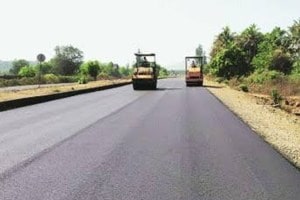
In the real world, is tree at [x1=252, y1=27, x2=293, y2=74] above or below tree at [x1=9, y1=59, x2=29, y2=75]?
above

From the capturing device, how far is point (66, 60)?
15925 cm

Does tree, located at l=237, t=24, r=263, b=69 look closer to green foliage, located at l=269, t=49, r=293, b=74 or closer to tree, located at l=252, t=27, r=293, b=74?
tree, located at l=252, t=27, r=293, b=74

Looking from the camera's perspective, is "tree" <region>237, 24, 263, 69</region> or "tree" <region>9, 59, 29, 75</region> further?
"tree" <region>9, 59, 29, 75</region>

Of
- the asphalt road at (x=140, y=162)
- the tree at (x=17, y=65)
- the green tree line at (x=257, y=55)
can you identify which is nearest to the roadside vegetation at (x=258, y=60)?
the green tree line at (x=257, y=55)

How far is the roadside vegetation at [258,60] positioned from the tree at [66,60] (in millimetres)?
64096

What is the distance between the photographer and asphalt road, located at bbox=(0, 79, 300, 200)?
671 cm

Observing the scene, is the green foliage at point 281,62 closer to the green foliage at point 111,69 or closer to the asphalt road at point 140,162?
the asphalt road at point 140,162

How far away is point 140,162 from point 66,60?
15315 centimetres

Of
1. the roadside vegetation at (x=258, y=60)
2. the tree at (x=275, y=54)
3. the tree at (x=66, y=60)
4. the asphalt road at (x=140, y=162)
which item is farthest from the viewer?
the tree at (x=66, y=60)

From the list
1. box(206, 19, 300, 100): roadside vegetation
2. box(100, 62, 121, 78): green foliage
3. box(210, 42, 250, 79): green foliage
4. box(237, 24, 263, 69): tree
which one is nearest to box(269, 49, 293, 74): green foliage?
box(206, 19, 300, 100): roadside vegetation

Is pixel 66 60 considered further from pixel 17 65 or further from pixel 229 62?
pixel 229 62

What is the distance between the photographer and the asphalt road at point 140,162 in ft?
22.0

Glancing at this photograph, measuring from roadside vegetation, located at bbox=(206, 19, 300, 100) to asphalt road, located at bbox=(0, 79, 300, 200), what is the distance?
33.3m

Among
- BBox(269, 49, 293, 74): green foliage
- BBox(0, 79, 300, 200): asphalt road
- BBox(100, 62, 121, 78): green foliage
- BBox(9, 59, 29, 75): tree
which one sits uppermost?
BBox(0, 79, 300, 200): asphalt road
